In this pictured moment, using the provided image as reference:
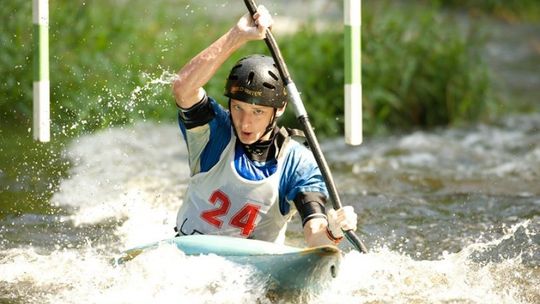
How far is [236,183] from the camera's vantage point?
5.36m

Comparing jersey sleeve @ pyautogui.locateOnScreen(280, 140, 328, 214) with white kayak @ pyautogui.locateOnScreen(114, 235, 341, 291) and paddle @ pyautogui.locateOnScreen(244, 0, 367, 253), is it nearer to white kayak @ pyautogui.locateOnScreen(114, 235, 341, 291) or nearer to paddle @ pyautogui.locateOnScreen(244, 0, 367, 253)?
paddle @ pyautogui.locateOnScreen(244, 0, 367, 253)

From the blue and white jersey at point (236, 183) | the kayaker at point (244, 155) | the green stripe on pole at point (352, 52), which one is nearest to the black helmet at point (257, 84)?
the kayaker at point (244, 155)

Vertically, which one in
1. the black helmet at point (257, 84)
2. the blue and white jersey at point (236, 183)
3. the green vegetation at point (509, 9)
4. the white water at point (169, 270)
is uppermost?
the black helmet at point (257, 84)

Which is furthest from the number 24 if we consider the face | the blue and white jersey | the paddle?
the paddle

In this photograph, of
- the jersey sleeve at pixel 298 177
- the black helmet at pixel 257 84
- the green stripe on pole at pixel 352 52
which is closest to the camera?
the black helmet at pixel 257 84

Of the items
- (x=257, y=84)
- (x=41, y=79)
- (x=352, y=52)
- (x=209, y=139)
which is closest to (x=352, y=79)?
(x=352, y=52)

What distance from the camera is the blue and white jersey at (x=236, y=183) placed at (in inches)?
211

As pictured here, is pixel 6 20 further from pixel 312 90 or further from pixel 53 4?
pixel 312 90

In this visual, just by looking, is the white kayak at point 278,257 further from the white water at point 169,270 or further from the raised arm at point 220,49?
the raised arm at point 220,49

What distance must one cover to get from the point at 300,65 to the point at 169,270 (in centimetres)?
542

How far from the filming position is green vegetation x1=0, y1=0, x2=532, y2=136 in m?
9.38

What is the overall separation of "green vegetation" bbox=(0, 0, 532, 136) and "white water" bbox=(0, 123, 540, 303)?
1.71m

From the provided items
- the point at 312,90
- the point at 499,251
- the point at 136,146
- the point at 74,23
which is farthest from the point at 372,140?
the point at 499,251

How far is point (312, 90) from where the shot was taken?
33.4 ft
